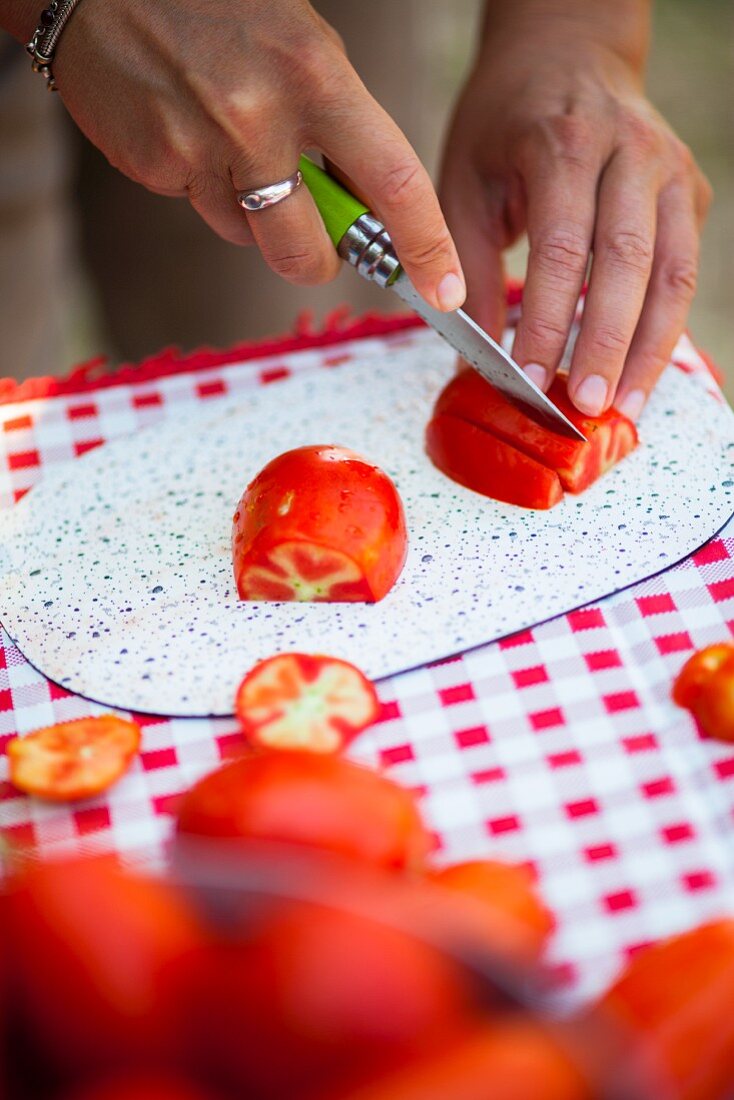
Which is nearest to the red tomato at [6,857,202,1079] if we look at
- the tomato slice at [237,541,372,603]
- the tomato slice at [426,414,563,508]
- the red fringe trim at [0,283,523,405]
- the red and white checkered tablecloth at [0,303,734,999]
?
the red and white checkered tablecloth at [0,303,734,999]

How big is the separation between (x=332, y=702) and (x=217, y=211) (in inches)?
30.4

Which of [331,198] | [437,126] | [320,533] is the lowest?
[437,126]

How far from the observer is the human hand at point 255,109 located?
57.0 inches

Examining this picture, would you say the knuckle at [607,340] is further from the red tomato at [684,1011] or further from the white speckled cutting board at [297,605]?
the red tomato at [684,1011]

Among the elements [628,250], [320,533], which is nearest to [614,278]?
[628,250]

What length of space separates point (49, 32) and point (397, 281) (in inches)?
23.8

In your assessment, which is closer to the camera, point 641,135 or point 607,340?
point 607,340

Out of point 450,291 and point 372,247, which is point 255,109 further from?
point 450,291

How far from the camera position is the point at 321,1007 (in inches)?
24.3

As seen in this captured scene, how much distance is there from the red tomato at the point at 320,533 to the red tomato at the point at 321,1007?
0.84 metres

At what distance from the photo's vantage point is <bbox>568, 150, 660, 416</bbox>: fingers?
5.36 ft

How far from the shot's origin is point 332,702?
1332 millimetres

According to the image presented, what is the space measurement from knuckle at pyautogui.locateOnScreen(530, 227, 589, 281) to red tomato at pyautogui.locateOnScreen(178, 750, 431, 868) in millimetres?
952

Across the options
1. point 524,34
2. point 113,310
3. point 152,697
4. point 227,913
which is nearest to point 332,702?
point 152,697
